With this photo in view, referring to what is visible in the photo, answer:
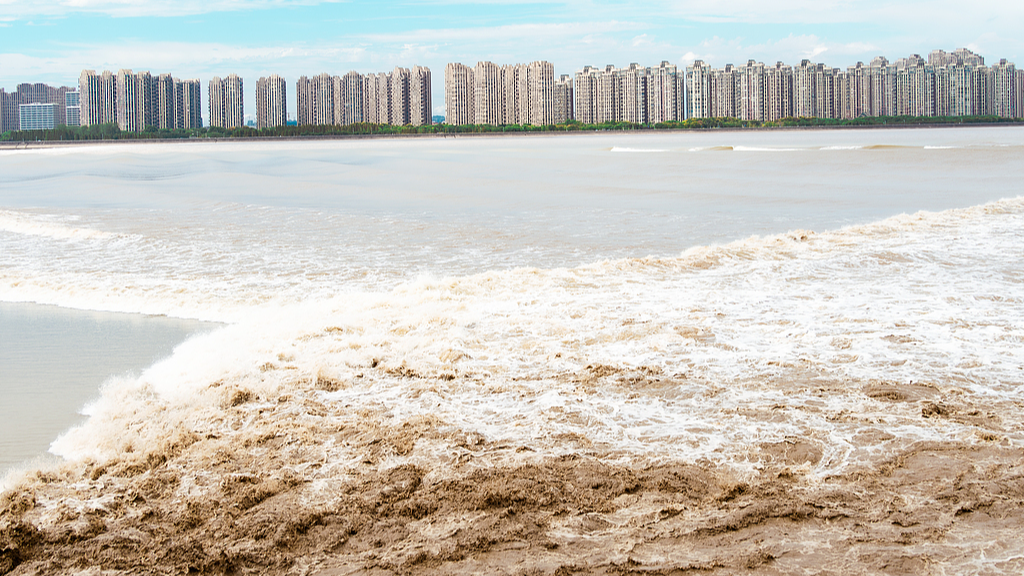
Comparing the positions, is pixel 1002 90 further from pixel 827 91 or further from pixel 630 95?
pixel 630 95

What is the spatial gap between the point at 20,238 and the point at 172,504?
11.6m

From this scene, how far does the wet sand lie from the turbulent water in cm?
1

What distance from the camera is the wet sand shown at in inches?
116

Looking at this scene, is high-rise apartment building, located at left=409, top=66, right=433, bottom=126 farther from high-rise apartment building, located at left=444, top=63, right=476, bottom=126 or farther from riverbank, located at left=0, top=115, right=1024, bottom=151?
riverbank, located at left=0, top=115, right=1024, bottom=151

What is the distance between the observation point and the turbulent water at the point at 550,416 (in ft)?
10.1

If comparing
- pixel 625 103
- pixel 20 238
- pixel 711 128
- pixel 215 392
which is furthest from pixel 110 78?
pixel 215 392

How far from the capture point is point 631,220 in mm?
14859

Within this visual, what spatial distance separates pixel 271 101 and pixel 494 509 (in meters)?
183

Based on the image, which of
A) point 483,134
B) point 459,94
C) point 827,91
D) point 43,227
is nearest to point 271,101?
point 459,94

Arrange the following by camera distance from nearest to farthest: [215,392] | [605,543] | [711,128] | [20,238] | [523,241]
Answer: [605,543] → [215,392] → [523,241] → [20,238] → [711,128]

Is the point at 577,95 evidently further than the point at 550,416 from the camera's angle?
Yes

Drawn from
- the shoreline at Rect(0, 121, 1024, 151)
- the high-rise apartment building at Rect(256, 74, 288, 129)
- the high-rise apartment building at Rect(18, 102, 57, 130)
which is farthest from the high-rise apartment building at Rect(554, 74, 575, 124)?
the high-rise apartment building at Rect(18, 102, 57, 130)

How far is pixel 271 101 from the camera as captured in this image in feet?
573

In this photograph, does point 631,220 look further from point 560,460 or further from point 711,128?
point 711,128
